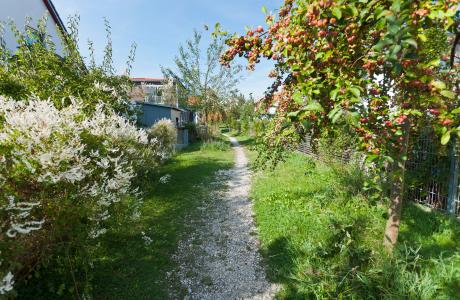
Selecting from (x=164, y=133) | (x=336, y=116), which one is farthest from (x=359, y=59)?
(x=164, y=133)

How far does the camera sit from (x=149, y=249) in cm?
527

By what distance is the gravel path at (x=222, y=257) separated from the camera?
4129 millimetres

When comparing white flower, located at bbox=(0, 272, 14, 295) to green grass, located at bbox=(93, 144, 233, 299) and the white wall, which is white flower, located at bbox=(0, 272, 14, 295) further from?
the white wall

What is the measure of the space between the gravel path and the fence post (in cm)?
402

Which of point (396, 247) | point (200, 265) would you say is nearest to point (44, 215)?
point (200, 265)

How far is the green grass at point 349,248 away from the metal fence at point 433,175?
37 centimetres

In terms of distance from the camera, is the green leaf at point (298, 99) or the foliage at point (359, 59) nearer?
the foliage at point (359, 59)

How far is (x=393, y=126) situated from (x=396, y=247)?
2.15 metres

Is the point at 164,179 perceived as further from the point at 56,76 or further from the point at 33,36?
the point at 33,36

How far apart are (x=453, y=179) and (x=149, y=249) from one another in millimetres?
6326

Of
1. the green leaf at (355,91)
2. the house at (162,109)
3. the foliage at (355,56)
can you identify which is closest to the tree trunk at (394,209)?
the foliage at (355,56)

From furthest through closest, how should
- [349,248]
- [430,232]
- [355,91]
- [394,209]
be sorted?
[430,232] < [349,248] < [394,209] < [355,91]

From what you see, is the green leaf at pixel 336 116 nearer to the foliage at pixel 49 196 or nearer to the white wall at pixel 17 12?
the foliage at pixel 49 196

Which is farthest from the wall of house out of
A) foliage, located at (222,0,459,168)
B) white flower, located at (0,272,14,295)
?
white flower, located at (0,272,14,295)
